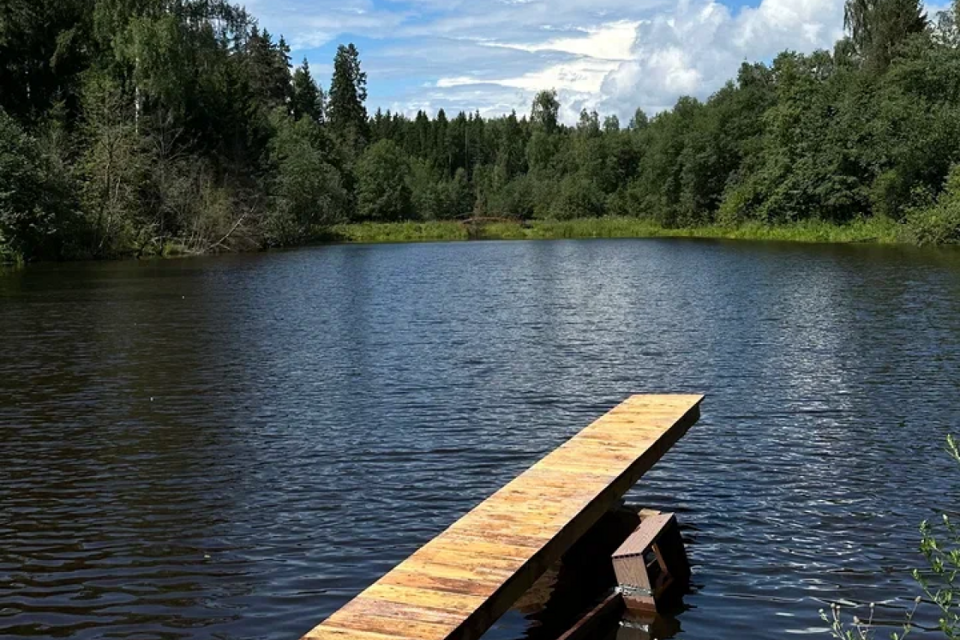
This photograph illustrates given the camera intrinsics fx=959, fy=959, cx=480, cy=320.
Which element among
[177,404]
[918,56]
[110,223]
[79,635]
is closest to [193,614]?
[79,635]

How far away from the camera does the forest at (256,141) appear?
6338 cm

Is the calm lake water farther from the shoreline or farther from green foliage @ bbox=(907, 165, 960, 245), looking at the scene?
the shoreline

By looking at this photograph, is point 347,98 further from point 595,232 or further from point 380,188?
point 595,232

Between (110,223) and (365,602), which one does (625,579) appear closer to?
(365,602)

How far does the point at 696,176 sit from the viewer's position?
102562 millimetres

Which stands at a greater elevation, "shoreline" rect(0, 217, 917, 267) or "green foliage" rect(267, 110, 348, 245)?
"green foliage" rect(267, 110, 348, 245)

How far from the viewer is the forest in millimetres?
63375

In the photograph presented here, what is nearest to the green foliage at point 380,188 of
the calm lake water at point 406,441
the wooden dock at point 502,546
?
the calm lake water at point 406,441

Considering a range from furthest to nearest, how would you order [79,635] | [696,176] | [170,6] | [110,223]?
[696,176], [170,6], [110,223], [79,635]

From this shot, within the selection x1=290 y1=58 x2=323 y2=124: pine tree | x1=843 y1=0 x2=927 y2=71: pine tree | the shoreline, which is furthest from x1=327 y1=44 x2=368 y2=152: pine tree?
x1=843 y1=0 x2=927 y2=71: pine tree

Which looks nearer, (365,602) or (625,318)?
(365,602)

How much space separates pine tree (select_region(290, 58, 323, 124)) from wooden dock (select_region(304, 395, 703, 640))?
410ft

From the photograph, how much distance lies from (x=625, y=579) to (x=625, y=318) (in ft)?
74.3

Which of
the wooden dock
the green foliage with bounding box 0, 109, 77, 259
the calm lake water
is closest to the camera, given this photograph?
the wooden dock
